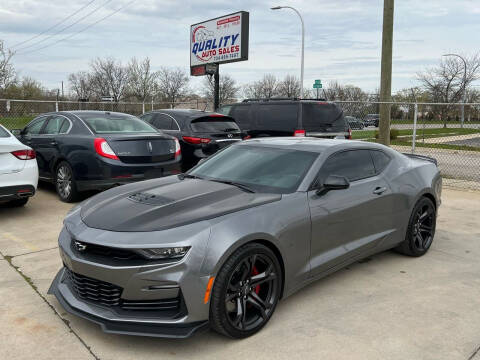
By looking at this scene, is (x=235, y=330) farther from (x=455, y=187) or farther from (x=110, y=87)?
(x=110, y=87)

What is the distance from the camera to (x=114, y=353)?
3.00m

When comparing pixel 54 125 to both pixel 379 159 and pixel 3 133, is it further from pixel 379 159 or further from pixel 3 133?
pixel 379 159

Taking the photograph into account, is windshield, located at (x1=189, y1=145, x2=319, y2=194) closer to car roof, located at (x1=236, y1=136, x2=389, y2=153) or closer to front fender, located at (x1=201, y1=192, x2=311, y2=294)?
car roof, located at (x1=236, y1=136, x2=389, y2=153)

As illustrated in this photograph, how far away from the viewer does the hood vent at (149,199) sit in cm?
348

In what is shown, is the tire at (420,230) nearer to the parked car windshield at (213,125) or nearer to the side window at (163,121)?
the parked car windshield at (213,125)

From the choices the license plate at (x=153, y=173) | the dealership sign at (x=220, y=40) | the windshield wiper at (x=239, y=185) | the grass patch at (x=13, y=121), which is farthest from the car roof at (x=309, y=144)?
the grass patch at (x=13, y=121)

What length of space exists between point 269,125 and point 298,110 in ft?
2.88

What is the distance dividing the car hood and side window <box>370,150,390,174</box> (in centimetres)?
160

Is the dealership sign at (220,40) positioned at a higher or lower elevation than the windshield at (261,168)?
higher

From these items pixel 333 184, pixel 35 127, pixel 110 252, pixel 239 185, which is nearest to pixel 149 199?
pixel 110 252

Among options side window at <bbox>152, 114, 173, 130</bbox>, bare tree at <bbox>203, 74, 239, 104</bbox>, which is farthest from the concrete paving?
bare tree at <bbox>203, 74, 239, 104</bbox>

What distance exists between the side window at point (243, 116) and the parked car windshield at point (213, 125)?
1445 mm

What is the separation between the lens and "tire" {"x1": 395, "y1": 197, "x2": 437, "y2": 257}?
4.93 metres

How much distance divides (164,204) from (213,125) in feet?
18.6
